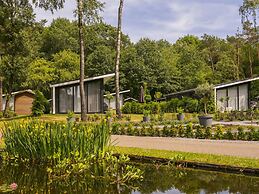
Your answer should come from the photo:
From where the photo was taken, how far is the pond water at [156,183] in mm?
7309

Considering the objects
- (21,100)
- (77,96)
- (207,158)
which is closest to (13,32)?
(77,96)

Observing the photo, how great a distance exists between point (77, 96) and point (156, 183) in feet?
85.7

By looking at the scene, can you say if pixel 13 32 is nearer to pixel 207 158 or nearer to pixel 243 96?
pixel 243 96

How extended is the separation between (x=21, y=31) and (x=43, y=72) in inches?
614

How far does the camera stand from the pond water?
7.31 meters

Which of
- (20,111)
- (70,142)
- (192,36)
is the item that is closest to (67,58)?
(20,111)

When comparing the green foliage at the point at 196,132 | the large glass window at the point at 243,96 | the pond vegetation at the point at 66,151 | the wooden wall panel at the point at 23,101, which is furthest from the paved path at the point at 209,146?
the wooden wall panel at the point at 23,101

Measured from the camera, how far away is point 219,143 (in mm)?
12867

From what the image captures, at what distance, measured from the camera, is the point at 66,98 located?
110ft

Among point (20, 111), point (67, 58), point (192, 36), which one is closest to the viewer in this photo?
point (20, 111)

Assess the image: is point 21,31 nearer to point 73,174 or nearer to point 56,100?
point 56,100

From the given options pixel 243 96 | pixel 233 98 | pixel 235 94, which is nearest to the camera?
pixel 233 98

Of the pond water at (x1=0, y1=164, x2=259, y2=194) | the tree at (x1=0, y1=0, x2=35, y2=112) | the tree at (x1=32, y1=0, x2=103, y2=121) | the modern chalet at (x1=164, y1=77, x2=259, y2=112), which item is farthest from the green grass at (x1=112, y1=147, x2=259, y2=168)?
the modern chalet at (x1=164, y1=77, x2=259, y2=112)

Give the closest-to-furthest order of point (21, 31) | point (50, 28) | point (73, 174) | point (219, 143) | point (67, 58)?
point (73, 174)
point (219, 143)
point (21, 31)
point (67, 58)
point (50, 28)
